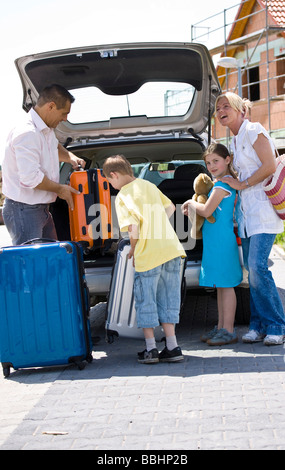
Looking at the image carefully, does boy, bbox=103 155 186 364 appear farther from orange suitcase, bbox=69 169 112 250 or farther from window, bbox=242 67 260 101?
window, bbox=242 67 260 101

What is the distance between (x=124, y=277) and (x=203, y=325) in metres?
1.36

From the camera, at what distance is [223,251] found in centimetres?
491

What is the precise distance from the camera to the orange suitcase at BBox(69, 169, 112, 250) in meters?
4.89

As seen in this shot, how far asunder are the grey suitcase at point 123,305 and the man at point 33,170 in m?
0.57

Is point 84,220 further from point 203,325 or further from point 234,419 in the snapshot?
point 234,419

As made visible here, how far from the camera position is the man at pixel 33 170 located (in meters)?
4.65

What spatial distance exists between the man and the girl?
103 cm

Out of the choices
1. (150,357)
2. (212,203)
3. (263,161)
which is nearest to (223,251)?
(212,203)

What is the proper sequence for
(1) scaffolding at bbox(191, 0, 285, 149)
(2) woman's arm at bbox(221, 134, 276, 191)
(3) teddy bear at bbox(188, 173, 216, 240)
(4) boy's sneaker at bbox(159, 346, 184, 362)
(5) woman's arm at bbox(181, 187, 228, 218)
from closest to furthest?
(4) boy's sneaker at bbox(159, 346, 184, 362)
(2) woman's arm at bbox(221, 134, 276, 191)
(5) woman's arm at bbox(181, 187, 228, 218)
(3) teddy bear at bbox(188, 173, 216, 240)
(1) scaffolding at bbox(191, 0, 285, 149)

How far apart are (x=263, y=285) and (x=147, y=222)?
1.02 m

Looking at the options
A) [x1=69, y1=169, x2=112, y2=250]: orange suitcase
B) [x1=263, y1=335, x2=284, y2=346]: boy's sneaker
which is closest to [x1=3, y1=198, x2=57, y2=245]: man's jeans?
[x1=69, y1=169, x2=112, y2=250]: orange suitcase

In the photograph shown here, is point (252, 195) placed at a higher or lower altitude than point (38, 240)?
higher

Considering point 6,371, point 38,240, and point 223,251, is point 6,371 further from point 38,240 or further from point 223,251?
point 223,251
